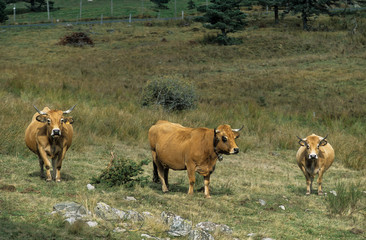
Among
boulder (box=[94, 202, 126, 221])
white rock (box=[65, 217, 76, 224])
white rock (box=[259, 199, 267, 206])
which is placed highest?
white rock (box=[65, 217, 76, 224])

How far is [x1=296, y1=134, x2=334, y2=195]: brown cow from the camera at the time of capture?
12.2m

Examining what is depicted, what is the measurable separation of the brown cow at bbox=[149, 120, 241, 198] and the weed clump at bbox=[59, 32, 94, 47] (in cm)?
4709

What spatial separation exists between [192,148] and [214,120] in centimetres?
1233

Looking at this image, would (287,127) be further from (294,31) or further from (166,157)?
(294,31)

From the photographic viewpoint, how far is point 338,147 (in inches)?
734

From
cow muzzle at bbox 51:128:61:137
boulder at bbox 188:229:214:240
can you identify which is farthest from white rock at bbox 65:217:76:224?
cow muzzle at bbox 51:128:61:137

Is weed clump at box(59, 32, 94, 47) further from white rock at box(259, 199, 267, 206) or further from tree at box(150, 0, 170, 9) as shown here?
tree at box(150, 0, 170, 9)

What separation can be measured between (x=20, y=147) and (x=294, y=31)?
50174mm

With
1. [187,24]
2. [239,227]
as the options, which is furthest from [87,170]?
[187,24]

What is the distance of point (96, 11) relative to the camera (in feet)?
338

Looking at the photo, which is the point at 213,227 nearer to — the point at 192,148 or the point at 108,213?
the point at 108,213

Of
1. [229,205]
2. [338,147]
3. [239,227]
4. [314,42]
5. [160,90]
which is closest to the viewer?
[239,227]

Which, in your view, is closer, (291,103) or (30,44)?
(291,103)

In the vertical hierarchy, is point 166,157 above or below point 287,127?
above
